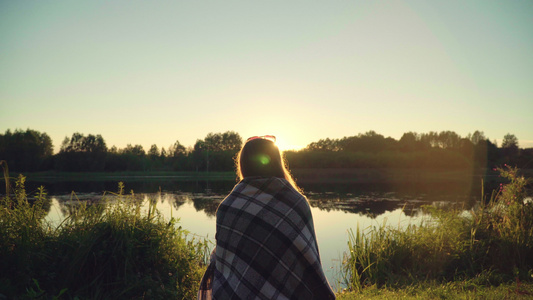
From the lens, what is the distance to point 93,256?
11.6 feet

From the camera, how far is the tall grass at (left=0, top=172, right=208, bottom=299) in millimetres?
3309

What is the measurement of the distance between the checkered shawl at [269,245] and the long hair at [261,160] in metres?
0.06

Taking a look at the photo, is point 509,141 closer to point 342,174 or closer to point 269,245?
point 342,174

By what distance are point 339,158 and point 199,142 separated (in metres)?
27.0

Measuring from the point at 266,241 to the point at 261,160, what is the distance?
0.49 metres

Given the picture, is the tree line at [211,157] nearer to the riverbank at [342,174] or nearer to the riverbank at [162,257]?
the riverbank at [342,174]

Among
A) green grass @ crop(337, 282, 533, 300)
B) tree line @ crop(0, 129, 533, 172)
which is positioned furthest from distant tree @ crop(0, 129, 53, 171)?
green grass @ crop(337, 282, 533, 300)

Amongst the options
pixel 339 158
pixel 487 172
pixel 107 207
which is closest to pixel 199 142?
pixel 339 158

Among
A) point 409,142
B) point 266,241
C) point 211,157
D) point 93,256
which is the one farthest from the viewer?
point 409,142

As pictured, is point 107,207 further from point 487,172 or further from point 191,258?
point 487,172

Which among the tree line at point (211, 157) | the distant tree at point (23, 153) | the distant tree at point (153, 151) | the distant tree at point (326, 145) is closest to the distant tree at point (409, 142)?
the tree line at point (211, 157)

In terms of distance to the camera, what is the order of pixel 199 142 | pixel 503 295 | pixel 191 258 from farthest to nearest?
1. pixel 199 142
2. pixel 191 258
3. pixel 503 295

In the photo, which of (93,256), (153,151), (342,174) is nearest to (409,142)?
(342,174)

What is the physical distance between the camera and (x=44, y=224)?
384 centimetres
